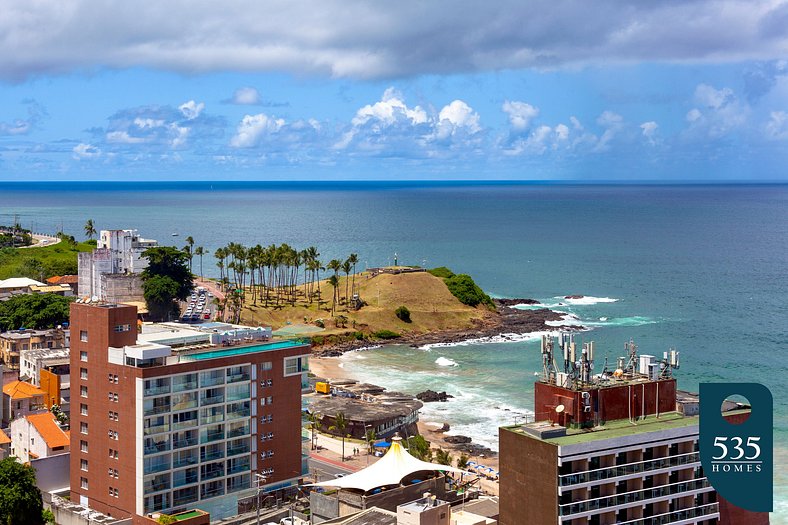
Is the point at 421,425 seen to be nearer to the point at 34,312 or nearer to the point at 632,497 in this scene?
the point at 632,497

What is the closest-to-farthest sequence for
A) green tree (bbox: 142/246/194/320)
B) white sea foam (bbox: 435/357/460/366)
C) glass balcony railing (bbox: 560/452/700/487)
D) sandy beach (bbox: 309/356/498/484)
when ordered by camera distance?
glass balcony railing (bbox: 560/452/700/487) → sandy beach (bbox: 309/356/498/484) → white sea foam (bbox: 435/357/460/366) → green tree (bbox: 142/246/194/320)

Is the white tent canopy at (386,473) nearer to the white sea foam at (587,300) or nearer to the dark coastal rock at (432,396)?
the dark coastal rock at (432,396)

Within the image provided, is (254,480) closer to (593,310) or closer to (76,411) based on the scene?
(76,411)

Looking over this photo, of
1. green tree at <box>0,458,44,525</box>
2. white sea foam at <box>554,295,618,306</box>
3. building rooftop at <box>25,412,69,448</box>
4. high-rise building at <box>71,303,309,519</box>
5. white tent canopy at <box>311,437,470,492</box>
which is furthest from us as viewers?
white sea foam at <box>554,295,618,306</box>

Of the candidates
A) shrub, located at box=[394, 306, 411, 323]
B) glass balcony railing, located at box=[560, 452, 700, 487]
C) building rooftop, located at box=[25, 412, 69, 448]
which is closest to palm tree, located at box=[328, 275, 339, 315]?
shrub, located at box=[394, 306, 411, 323]

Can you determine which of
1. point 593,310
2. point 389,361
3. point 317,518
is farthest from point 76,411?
point 593,310

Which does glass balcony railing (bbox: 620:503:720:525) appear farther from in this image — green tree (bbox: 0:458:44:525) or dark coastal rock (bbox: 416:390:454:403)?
dark coastal rock (bbox: 416:390:454:403)

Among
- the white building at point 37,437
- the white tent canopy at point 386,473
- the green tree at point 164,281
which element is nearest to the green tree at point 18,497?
the white building at point 37,437
